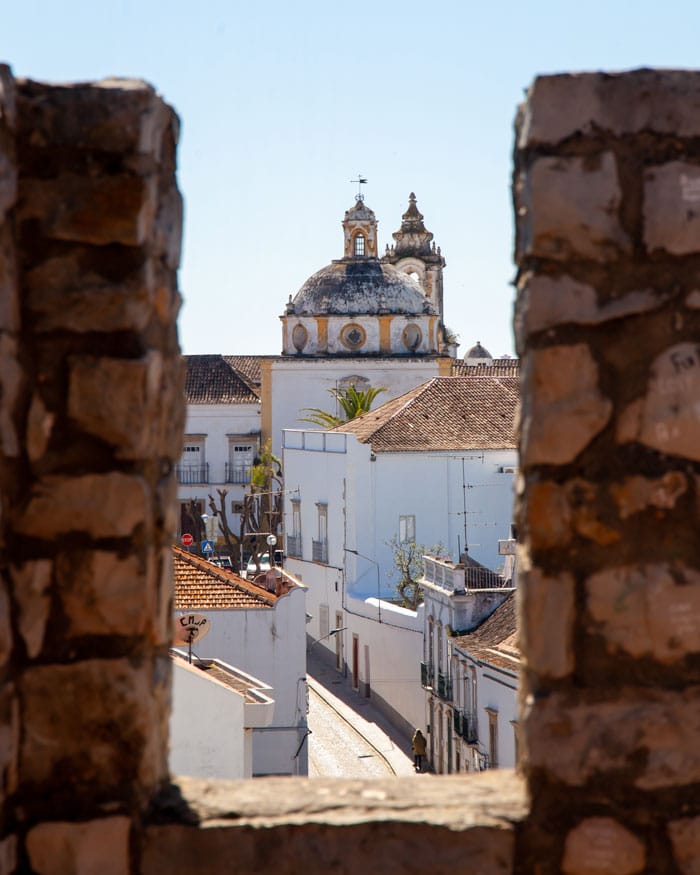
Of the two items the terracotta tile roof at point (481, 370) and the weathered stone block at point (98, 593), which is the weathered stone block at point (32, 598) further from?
the terracotta tile roof at point (481, 370)

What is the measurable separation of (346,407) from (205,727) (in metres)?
29.2

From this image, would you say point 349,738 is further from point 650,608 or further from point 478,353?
point 478,353

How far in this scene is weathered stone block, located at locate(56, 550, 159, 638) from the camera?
3.04 meters

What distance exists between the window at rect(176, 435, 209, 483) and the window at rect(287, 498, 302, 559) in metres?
12.2

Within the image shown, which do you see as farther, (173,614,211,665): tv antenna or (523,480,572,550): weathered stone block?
(173,614,211,665): tv antenna

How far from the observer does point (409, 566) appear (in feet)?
94.2

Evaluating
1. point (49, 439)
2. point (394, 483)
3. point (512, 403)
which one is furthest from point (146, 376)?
point (512, 403)

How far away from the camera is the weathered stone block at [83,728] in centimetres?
305

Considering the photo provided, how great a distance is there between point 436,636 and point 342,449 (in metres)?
9.25

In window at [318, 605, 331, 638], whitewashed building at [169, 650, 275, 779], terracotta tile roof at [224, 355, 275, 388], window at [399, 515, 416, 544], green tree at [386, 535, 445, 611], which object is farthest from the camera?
terracotta tile roof at [224, 355, 275, 388]

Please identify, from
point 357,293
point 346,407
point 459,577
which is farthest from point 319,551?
point 357,293

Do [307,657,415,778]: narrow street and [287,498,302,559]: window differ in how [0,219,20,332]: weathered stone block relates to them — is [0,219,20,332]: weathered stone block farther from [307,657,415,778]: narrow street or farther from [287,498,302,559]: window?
[287,498,302,559]: window

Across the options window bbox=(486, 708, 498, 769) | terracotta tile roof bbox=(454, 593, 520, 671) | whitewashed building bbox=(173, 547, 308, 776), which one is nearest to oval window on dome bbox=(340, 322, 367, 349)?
terracotta tile roof bbox=(454, 593, 520, 671)

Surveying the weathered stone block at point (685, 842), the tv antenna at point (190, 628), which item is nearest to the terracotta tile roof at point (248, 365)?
the tv antenna at point (190, 628)
